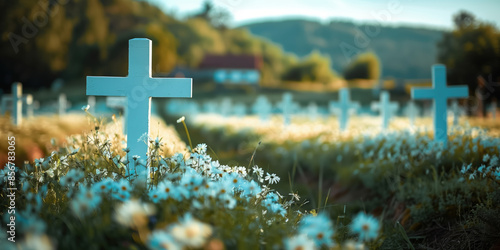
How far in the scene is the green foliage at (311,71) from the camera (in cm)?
6322

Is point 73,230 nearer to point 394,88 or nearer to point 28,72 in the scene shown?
Answer: point 28,72

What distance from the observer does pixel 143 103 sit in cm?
391

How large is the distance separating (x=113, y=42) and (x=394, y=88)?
96.1 feet

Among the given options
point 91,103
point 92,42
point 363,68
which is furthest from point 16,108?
point 363,68

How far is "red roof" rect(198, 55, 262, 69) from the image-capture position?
5322 centimetres

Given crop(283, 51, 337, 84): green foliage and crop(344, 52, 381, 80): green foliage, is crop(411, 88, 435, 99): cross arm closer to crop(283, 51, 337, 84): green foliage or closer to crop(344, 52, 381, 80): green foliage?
crop(283, 51, 337, 84): green foliage

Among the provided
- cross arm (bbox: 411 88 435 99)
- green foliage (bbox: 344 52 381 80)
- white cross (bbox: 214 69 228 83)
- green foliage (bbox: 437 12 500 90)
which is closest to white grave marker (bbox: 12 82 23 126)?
cross arm (bbox: 411 88 435 99)

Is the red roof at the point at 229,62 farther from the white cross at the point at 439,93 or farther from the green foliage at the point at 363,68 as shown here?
the white cross at the point at 439,93

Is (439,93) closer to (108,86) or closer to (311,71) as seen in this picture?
(108,86)

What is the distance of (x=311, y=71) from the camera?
208 ft

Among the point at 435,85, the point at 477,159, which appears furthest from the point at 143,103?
the point at 435,85

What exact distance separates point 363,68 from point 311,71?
8778 mm

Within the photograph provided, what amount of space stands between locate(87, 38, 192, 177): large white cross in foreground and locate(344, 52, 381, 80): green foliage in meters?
63.8

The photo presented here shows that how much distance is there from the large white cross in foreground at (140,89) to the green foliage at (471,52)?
51.7ft
